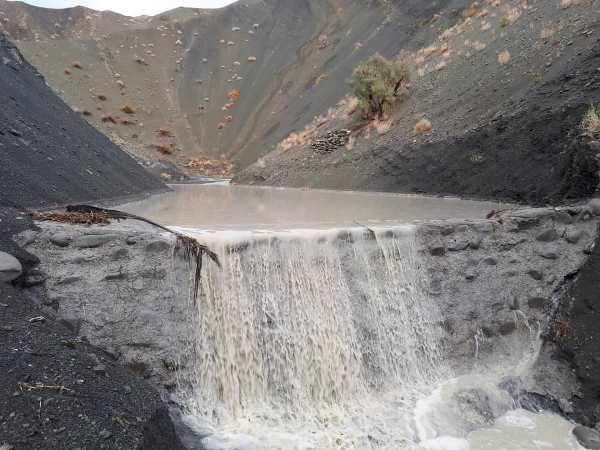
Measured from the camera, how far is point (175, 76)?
1913 inches

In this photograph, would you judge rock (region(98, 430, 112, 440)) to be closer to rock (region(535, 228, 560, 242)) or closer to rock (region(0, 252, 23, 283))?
rock (region(0, 252, 23, 283))

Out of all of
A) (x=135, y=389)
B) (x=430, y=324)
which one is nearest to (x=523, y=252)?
(x=430, y=324)

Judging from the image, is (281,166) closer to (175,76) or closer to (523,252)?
(523,252)

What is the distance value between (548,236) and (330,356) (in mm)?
4128

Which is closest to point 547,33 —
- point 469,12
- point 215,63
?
point 469,12

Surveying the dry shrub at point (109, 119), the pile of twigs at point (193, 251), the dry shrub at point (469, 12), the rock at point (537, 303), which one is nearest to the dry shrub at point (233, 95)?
the dry shrub at point (109, 119)

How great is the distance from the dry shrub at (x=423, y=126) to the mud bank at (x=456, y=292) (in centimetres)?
761

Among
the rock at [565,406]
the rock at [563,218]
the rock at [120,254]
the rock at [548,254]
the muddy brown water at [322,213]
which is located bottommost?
the rock at [565,406]

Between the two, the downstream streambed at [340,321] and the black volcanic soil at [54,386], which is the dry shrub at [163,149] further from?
the downstream streambed at [340,321]

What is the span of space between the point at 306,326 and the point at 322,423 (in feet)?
3.90

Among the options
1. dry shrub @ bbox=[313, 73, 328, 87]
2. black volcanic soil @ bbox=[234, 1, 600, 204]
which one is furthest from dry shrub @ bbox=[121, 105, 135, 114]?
black volcanic soil @ bbox=[234, 1, 600, 204]

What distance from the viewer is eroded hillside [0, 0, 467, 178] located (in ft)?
111

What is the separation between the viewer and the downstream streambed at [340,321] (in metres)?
4.95

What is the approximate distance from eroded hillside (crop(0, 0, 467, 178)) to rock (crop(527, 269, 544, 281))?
24214mm
